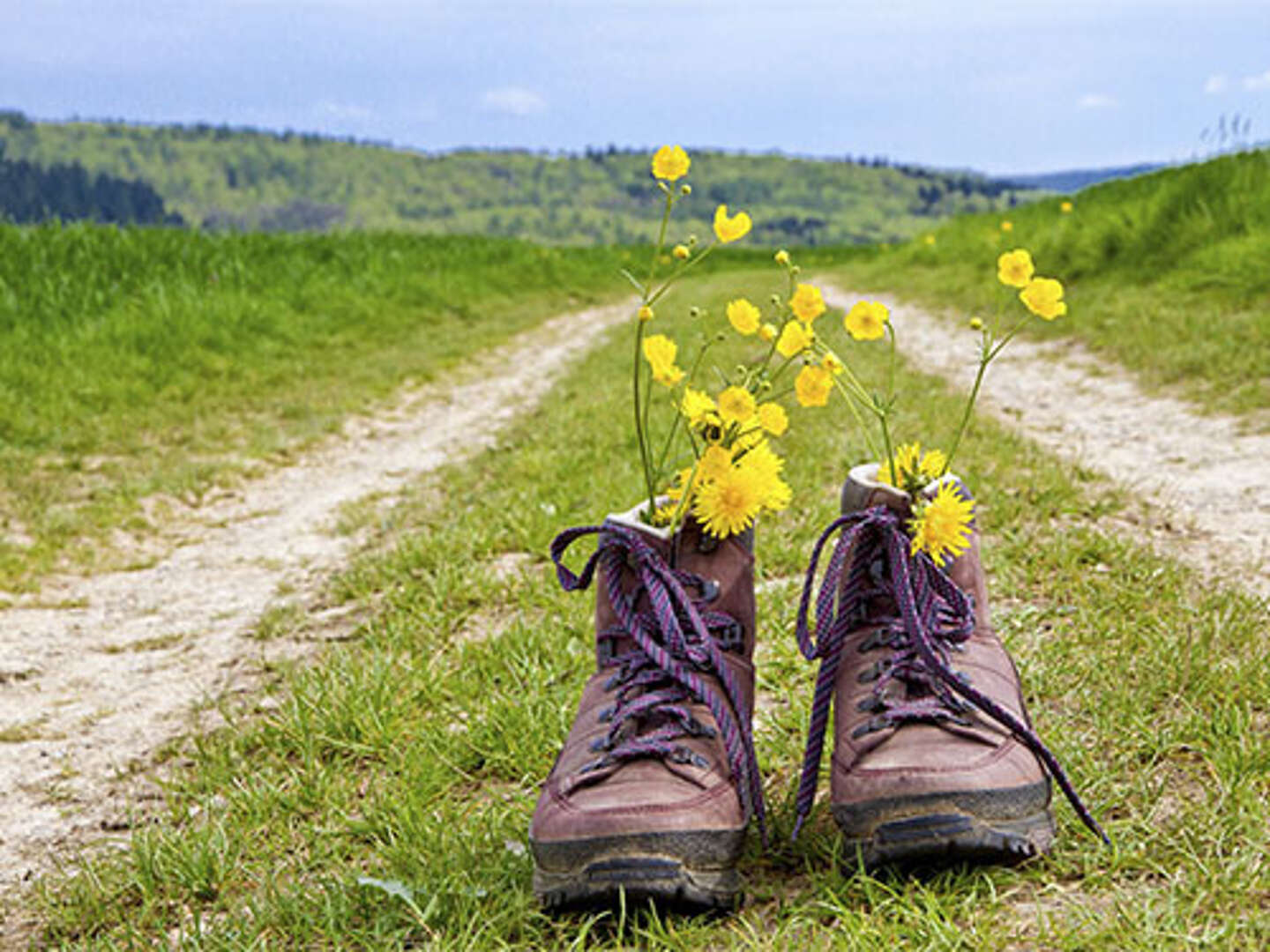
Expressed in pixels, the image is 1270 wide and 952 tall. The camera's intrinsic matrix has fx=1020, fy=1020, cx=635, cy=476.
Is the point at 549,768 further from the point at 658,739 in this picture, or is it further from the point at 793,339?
the point at 793,339

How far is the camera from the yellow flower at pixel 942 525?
1.84 m

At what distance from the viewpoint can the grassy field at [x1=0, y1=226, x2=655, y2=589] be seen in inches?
221

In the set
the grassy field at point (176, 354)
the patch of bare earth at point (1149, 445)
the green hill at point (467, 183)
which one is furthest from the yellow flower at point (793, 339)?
the green hill at point (467, 183)

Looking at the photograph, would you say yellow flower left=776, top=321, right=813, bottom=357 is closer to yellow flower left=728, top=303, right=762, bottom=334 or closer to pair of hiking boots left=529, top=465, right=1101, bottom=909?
yellow flower left=728, top=303, right=762, bottom=334

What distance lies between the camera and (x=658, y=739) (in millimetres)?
1783

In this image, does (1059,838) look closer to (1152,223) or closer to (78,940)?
(78,940)

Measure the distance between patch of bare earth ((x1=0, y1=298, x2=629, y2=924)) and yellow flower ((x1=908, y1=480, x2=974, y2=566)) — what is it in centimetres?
192

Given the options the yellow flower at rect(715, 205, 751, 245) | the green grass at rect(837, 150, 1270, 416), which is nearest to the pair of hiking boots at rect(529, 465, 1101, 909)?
the yellow flower at rect(715, 205, 751, 245)

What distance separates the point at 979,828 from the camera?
1.63m

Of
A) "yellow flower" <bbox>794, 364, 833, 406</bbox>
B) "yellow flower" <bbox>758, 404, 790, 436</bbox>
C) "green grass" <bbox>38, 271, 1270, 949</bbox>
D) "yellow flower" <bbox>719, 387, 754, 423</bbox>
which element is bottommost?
"green grass" <bbox>38, 271, 1270, 949</bbox>

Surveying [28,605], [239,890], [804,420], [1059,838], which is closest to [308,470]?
[28,605]

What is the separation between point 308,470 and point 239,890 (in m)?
4.50

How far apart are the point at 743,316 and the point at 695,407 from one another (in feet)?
0.64

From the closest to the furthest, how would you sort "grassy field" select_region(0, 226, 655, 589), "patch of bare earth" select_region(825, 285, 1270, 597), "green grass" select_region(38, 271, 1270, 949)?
1. "green grass" select_region(38, 271, 1270, 949)
2. "patch of bare earth" select_region(825, 285, 1270, 597)
3. "grassy field" select_region(0, 226, 655, 589)
